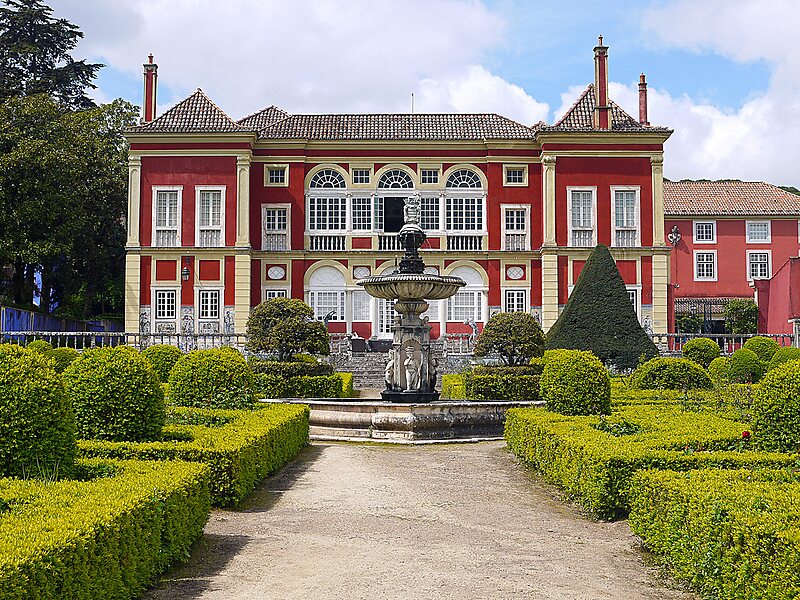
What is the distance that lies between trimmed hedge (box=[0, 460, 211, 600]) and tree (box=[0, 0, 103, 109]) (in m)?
37.8

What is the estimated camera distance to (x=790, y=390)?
8836 millimetres

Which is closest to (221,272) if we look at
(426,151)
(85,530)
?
(426,151)

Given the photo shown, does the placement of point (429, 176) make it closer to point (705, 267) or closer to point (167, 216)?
point (167, 216)


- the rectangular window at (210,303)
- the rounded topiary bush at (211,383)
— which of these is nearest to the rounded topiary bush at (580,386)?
the rounded topiary bush at (211,383)

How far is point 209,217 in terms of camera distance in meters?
34.4

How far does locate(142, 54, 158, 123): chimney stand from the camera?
1409 inches

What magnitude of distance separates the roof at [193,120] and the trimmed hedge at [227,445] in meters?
22.9

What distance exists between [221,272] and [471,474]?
24.1 m

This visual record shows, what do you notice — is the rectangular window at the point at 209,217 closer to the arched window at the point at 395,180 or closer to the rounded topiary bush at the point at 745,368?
the arched window at the point at 395,180

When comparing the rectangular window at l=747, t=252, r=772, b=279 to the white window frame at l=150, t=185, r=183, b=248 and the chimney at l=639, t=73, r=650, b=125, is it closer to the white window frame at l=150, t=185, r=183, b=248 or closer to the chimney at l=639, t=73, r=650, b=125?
the chimney at l=639, t=73, r=650, b=125

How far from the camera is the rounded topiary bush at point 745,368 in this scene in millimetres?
21172

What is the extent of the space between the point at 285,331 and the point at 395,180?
51.2 ft

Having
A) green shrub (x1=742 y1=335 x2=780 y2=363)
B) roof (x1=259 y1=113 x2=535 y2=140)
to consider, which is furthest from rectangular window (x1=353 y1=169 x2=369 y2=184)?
green shrub (x1=742 y1=335 x2=780 y2=363)

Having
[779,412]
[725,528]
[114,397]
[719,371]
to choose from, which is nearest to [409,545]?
[725,528]
